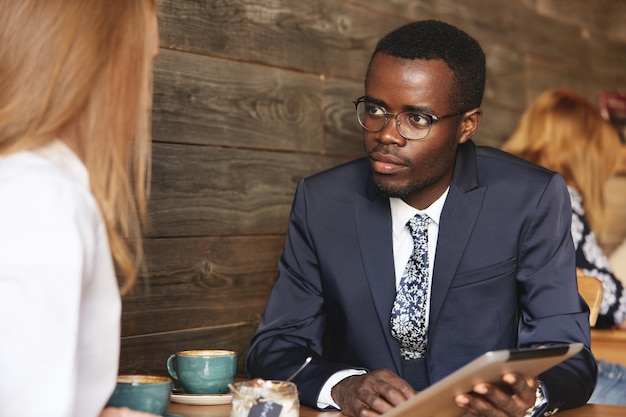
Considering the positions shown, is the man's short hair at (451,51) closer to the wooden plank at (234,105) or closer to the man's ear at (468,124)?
the man's ear at (468,124)

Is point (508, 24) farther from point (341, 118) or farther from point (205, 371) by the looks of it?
point (205, 371)

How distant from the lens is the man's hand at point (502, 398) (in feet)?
4.30

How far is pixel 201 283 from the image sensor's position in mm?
2158

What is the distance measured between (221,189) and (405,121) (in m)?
0.54

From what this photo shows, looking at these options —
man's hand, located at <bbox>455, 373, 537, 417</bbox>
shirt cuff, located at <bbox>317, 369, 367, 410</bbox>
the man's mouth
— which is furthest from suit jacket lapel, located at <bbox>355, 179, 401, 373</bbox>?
man's hand, located at <bbox>455, 373, 537, 417</bbox>

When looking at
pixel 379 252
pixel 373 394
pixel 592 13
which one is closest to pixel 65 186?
pixel 373 394

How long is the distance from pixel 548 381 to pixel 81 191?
0.92 metres

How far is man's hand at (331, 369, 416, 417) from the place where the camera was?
1.44m

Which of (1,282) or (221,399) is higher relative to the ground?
(1,282)

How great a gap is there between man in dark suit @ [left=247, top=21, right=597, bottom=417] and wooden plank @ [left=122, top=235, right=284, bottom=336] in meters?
0.28

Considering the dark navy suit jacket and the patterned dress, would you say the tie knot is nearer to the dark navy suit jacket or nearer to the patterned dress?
the dark navy suit jacket

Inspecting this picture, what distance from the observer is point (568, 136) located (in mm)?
Answer: 3012

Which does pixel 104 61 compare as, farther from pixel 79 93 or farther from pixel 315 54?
pixel 315 54

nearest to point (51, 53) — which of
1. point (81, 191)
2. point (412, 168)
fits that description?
point (81, 191)
